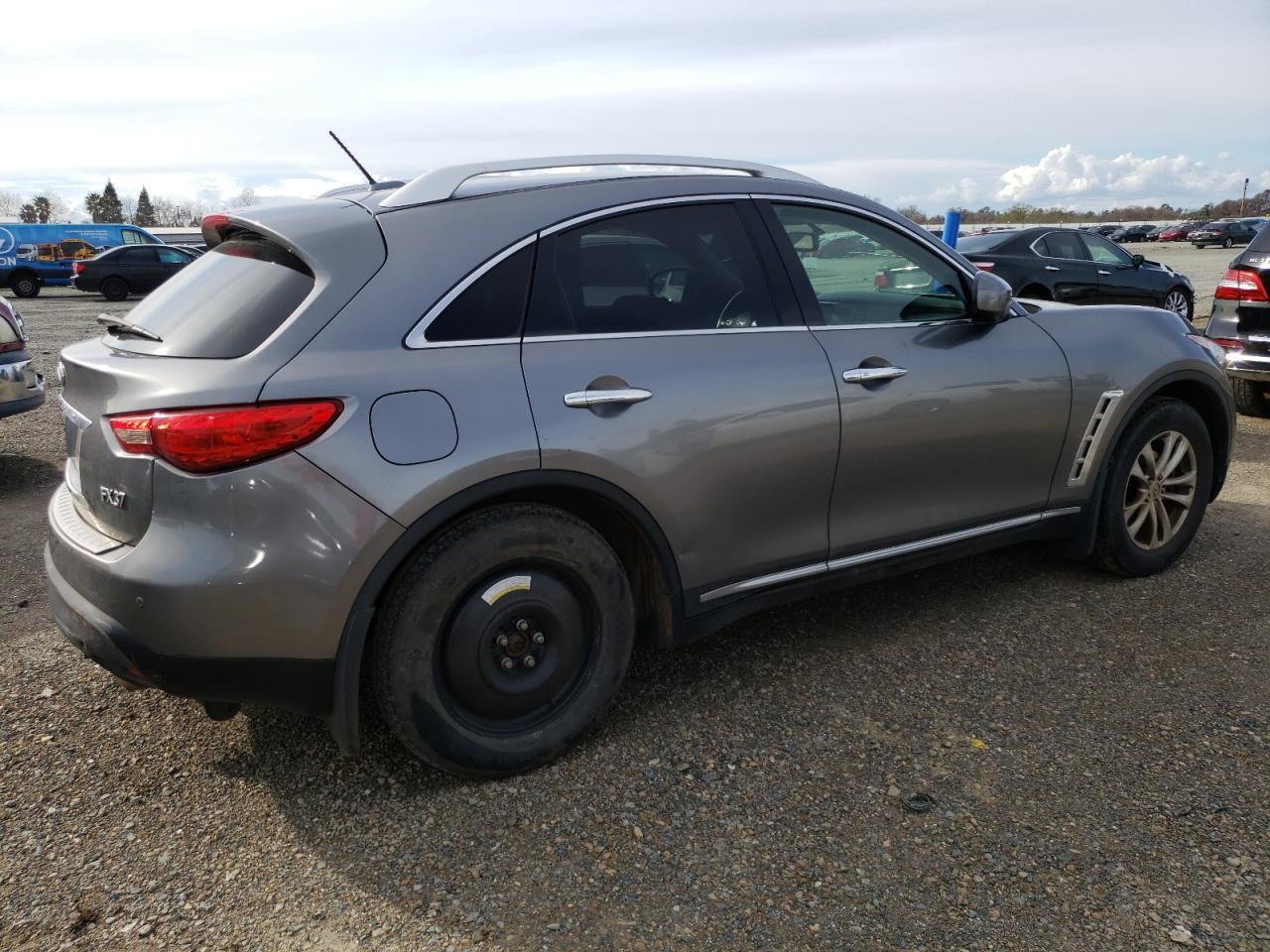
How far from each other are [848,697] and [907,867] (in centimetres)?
91

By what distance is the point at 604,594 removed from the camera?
118 inches

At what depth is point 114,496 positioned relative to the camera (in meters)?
2.65

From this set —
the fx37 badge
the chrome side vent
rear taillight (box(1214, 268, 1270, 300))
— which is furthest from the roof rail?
rear taillight (box(1214, 268, 1270, 300))

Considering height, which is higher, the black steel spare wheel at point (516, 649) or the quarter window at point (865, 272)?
the quarter window at point (865, 272)

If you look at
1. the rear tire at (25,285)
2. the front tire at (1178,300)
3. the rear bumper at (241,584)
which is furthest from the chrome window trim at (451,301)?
the rear tire at (25,285)

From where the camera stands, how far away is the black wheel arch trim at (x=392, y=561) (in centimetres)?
261

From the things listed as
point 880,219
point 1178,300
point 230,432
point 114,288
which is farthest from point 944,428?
point 114,288

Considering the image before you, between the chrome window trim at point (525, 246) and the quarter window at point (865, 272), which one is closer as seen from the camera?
the chrome window trim at point (525, 246)

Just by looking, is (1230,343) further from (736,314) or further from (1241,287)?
(736,314)

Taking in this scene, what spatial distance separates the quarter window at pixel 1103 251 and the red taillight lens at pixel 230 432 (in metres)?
13.1

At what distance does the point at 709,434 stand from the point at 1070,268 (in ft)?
37.4

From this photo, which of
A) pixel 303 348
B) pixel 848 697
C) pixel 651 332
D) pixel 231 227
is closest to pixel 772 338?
pixel 651 332

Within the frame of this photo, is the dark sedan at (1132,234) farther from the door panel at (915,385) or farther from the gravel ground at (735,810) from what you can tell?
the gravel ground at (735,810)

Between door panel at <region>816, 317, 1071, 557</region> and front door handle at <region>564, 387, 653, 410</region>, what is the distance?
76 centimetres
